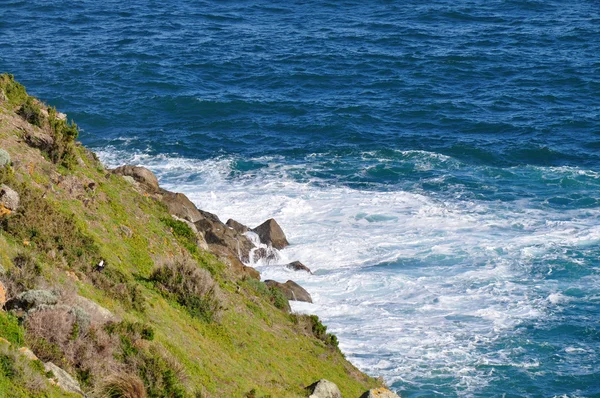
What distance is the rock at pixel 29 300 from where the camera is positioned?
17.5m

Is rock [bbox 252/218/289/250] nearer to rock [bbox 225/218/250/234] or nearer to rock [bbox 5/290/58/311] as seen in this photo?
rock [bbox 225/218/250/234]

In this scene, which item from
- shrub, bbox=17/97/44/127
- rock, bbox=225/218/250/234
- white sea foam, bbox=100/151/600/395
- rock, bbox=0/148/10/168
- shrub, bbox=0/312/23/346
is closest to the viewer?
shrub, bbox=0/312/23/346

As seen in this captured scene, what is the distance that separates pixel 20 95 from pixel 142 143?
24.0 meters

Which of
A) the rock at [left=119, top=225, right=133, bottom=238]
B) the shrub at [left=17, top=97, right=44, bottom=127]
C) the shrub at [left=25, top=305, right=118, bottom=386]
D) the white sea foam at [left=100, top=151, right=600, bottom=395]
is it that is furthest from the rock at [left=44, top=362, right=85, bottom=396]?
the white sea foam at [left=100, top=151, right=600, bottom=395]

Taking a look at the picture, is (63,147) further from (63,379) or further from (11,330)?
(63,379)

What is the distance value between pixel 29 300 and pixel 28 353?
6.85 ft

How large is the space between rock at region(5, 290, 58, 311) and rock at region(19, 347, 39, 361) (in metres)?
1.70

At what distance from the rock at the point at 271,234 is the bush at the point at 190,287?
657 inches

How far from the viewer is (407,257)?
137ft

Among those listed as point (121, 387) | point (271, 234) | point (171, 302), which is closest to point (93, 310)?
point (121, 387)

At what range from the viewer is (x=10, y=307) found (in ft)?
57.6

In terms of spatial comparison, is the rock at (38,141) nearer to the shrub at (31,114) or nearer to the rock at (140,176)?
the shrub at (31,114)

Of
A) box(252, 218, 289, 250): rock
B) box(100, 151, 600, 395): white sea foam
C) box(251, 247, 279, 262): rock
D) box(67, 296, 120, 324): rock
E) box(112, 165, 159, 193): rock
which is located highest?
box(67, 296, 120, 324): rock

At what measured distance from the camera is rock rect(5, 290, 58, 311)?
57.4ft
